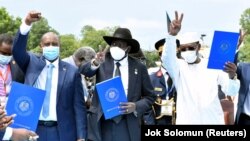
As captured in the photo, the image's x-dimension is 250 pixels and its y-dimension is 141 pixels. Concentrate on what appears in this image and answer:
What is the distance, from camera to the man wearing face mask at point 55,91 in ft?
22.8

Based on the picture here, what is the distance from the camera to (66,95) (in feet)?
23.3

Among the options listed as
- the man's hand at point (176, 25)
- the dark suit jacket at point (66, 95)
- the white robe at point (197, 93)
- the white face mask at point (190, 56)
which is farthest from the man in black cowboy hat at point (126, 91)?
the man's hand at point (176, 25)

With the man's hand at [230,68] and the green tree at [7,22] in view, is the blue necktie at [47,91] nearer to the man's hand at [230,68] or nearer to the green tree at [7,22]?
the man's hand at [230,68]

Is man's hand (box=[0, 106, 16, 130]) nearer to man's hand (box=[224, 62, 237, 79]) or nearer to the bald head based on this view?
the bald head

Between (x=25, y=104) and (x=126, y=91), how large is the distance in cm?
144

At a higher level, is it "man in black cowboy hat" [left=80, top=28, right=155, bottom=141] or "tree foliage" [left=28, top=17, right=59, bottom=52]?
"man in black cowboy hat" [left=80, top=28, right=155, bottom=141]

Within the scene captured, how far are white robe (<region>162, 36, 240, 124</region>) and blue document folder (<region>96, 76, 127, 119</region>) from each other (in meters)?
0.65

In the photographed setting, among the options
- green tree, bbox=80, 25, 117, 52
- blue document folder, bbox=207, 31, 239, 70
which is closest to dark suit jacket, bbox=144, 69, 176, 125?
blue document folder, bbox=207, 31, 239, 70

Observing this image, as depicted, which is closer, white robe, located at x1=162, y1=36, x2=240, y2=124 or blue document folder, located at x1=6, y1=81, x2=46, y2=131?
blue document folder, located at x1=6, y1=81, x2=46, y2=131

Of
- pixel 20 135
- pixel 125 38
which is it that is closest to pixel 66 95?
pixel 125 38

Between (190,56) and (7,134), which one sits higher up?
(190,56)

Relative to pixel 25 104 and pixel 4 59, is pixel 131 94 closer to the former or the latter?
pixel 25 104

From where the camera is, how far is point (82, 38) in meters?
114

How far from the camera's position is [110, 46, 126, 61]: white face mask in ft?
24.4
